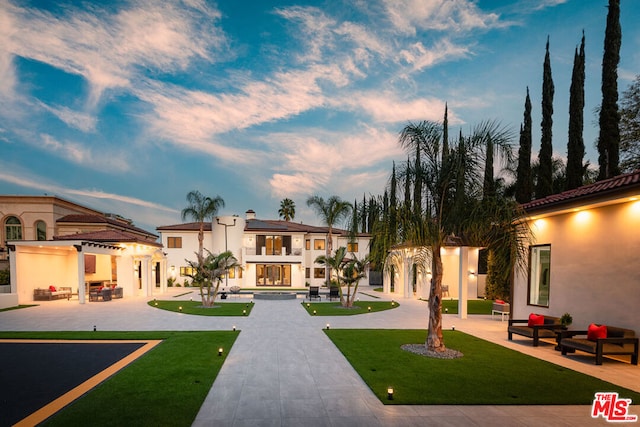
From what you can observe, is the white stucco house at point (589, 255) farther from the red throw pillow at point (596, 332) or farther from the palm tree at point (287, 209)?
the palm tree at point (287, 209)

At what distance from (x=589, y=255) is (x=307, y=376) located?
30.0 feet

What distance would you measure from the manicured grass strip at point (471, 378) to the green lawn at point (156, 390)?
3.31m

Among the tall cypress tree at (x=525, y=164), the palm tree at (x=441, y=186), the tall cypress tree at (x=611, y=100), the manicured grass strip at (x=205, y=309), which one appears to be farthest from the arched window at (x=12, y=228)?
the tall cypress tree at (x=611, y=100)

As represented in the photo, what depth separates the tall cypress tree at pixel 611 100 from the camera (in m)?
17.7

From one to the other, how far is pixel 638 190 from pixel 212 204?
88.3 ft

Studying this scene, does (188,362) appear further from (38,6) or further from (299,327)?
(38,6)

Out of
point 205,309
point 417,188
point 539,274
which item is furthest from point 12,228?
point 539,274

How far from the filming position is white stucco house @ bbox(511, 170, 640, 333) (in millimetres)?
8109

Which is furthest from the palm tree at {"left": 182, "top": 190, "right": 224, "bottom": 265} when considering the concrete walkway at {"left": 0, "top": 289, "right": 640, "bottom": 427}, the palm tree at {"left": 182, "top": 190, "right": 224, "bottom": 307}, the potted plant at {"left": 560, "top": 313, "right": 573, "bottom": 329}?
the potted plant at {"left": 560, "top": 313, "right": 573, "bottom": 329}

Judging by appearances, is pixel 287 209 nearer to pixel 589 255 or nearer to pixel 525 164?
pixel 525 164

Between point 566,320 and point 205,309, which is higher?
point 566,320

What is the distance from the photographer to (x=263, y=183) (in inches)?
1716

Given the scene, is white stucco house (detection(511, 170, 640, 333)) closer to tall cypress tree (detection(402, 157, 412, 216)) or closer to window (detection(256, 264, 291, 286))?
tall cypress tree (detection(402, 157, 412, 216))

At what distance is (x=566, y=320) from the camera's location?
32.0 ft
